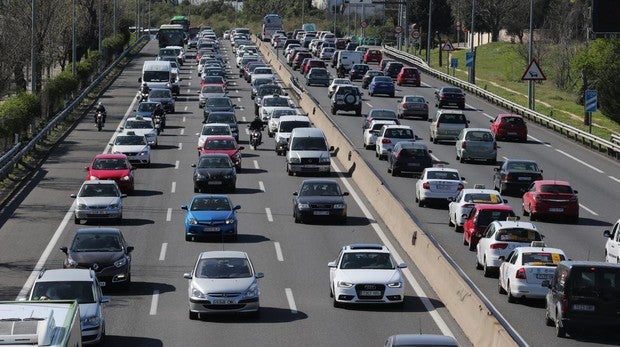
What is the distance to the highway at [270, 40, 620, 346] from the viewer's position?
102 feet

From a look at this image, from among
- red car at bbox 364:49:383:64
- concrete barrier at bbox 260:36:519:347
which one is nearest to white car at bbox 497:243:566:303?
concrete barrier at bbox 260:36:519:347

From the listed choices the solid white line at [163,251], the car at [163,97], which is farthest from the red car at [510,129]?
the solid white line at [163,251]

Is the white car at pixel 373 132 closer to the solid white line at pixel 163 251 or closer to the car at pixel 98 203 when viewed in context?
the car at pixel 98 203

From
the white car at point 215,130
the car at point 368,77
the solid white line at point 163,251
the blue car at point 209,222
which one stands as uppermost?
the car at point 368,77

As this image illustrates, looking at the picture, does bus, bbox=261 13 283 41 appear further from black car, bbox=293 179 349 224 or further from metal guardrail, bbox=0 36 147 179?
black car, bbox=293 179 349 224

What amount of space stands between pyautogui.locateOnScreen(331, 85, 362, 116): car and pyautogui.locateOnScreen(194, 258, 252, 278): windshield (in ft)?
154

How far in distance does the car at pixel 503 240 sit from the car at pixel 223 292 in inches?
277

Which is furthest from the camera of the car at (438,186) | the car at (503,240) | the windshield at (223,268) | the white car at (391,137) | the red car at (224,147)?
the white car at (391,137)

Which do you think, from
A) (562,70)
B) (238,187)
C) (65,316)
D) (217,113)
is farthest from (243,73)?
(65,316)

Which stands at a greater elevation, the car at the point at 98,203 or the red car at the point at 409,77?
the red car at the point at 409,77

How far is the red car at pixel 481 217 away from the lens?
38.7 meters

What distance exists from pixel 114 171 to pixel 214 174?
3.47m

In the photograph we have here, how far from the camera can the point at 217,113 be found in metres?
68.0

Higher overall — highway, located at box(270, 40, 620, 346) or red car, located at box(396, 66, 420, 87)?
red car, located at box(396, 66, 420, 87)
